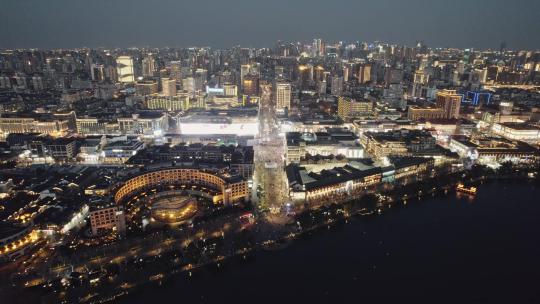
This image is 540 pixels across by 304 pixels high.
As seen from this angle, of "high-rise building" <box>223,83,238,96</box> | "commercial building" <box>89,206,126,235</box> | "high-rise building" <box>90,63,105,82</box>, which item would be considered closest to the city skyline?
"commercial building" <box>89,206,126,235</box>

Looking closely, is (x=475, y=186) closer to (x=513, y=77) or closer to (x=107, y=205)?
(x=107, y=205)

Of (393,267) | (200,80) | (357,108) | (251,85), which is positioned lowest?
(393,267)

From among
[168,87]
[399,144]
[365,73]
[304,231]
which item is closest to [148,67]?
[168,87]

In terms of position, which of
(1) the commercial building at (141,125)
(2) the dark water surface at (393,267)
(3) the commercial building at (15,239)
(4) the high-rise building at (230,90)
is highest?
(4) the high-rise building at (230,90)

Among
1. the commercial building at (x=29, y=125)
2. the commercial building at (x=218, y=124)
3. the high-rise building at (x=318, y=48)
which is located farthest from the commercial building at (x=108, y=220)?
the high-rise building at (x=318, y=48)

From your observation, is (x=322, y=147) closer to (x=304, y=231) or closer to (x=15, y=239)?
(x=304, y=231)

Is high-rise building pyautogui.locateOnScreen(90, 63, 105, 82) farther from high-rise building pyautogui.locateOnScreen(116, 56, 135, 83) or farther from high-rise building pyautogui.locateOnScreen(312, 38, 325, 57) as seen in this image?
high-rise building pyautogui.locateOnScreen(312, 38, 325, 57)

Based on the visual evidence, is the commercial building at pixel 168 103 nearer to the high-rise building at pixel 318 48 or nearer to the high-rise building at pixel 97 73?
the high-rise building at pixel 97 73
